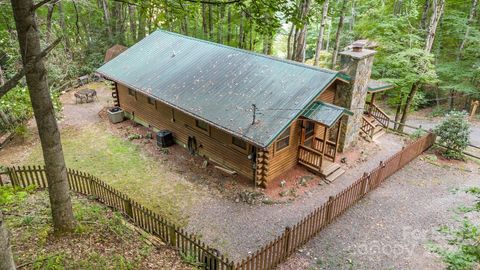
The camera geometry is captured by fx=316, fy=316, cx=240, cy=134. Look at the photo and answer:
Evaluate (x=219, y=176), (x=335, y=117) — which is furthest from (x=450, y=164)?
(x=219, y=176)

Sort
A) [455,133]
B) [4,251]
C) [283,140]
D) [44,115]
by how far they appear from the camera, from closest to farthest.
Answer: [4,251], [44,115], [283,140], [455,133]

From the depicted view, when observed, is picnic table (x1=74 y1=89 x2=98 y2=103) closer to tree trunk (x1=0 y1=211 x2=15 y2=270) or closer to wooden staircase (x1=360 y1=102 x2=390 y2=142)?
wooden staircase (x1=360 y1=102 x2=390 y2=142)

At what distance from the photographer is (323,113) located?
42.2 feet

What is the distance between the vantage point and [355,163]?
51.7 feet

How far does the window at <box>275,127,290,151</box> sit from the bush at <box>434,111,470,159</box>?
28.8 feet

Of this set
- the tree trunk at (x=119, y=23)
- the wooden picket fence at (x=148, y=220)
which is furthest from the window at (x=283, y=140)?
the tree trunk at (x=119, y=23)

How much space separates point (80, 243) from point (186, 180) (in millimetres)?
6611

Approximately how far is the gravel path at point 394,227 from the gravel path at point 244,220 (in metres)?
1.33

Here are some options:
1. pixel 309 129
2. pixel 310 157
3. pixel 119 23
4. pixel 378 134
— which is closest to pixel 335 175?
pixel 310 157

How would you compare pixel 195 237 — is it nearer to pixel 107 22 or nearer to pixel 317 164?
pixel 317 164

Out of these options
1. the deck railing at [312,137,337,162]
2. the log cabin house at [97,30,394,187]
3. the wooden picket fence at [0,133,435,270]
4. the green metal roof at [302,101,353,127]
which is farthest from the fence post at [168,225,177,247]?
the deck railing at [312,137,337,162]

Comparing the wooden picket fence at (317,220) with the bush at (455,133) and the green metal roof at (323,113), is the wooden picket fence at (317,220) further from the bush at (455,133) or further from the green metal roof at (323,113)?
the green metal roof at (323,113)

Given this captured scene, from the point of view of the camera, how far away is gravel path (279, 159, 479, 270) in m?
9.75

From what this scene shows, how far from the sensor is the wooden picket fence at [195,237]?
8477 millimetres
